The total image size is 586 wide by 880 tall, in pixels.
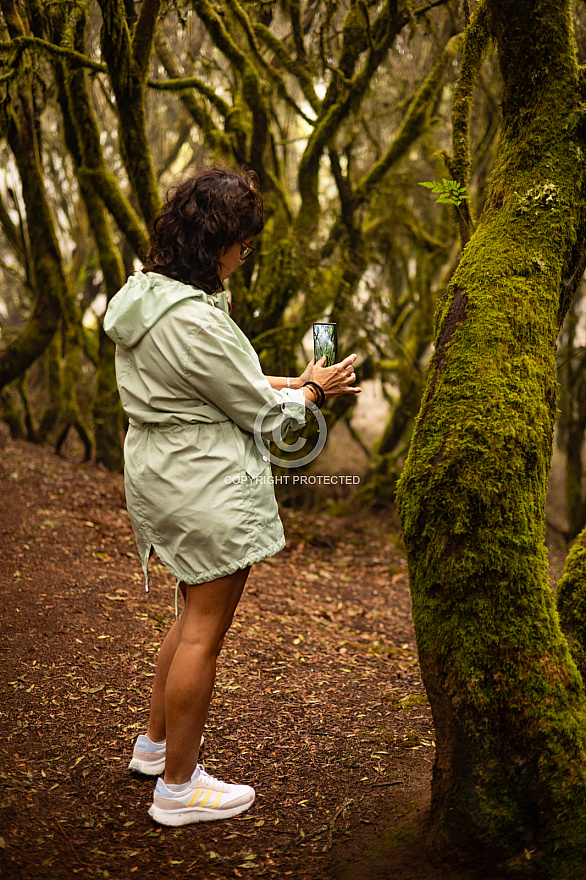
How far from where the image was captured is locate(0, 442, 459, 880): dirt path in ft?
7.34

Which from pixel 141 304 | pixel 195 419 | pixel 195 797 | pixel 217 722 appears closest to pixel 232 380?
pixel 195 419

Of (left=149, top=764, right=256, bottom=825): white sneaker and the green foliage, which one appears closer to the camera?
(left=149, top=764, right=256, bottom=825): white sneaker

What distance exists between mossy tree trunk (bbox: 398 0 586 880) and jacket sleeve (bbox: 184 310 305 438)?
0.46 metres

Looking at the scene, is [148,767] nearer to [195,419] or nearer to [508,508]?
[195,419]

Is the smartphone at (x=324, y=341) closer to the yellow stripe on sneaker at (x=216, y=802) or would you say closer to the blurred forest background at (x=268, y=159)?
the yellow stripe on sneaker at (x=216, y=802)

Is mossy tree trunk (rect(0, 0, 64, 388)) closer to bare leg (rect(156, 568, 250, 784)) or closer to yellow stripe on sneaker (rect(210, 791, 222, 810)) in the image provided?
bare leg (rect(156, 568, 250, 784))

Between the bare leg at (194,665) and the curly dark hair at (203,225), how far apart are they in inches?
39.2

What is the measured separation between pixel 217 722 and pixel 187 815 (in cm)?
81

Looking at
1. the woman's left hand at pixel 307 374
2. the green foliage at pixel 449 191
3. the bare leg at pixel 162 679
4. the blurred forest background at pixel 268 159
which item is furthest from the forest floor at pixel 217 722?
the blurred forest background at pixel 268 159

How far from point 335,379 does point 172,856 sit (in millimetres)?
1633

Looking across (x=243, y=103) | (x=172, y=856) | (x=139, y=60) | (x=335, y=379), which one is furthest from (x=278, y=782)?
(x=243, y=103)

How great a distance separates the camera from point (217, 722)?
3.19 meters

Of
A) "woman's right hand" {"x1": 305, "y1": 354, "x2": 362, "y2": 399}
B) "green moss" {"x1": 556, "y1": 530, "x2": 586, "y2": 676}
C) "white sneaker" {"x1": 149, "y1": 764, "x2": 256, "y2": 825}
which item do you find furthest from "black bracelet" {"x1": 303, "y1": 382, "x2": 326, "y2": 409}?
"white sneaker" {"x1": 149, "y1": 764, "x2": 256, "y2": 825}

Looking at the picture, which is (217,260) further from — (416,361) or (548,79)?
(416,361)
